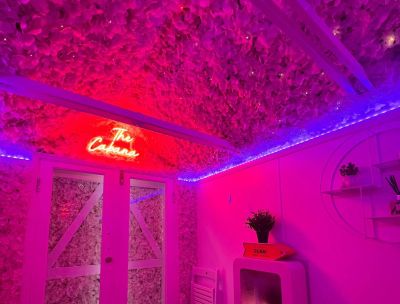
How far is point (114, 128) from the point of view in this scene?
3994 millimetres

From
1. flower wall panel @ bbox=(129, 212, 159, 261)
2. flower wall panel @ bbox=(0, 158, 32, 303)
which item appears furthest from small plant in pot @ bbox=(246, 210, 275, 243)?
flower wall panel @ bbox=(0, 158, 32, 303)

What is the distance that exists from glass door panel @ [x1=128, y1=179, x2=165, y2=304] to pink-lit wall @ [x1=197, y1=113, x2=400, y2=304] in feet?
2.79

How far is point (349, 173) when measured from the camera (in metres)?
2.40

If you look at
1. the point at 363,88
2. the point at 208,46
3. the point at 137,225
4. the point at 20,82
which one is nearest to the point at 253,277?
the point at 137,225

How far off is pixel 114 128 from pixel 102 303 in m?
2.26

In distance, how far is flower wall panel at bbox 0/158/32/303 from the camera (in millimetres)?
2938

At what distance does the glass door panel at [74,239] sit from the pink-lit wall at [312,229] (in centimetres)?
171

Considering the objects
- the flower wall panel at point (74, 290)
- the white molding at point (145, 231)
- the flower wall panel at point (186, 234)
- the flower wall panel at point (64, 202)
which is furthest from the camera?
the flower wall panel at point (186, 234)

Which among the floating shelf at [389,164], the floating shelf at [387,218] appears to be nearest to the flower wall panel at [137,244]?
the floating shelf at [387,218]

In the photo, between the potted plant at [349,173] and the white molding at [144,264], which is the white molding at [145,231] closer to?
the white molding at [144,264]

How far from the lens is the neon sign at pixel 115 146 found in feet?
12.5

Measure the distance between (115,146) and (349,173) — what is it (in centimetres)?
294

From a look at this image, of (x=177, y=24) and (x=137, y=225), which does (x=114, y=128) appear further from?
(x=177, y=24)

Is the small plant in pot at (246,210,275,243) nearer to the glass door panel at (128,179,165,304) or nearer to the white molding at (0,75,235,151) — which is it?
the white molding at (0,75,235,151)
